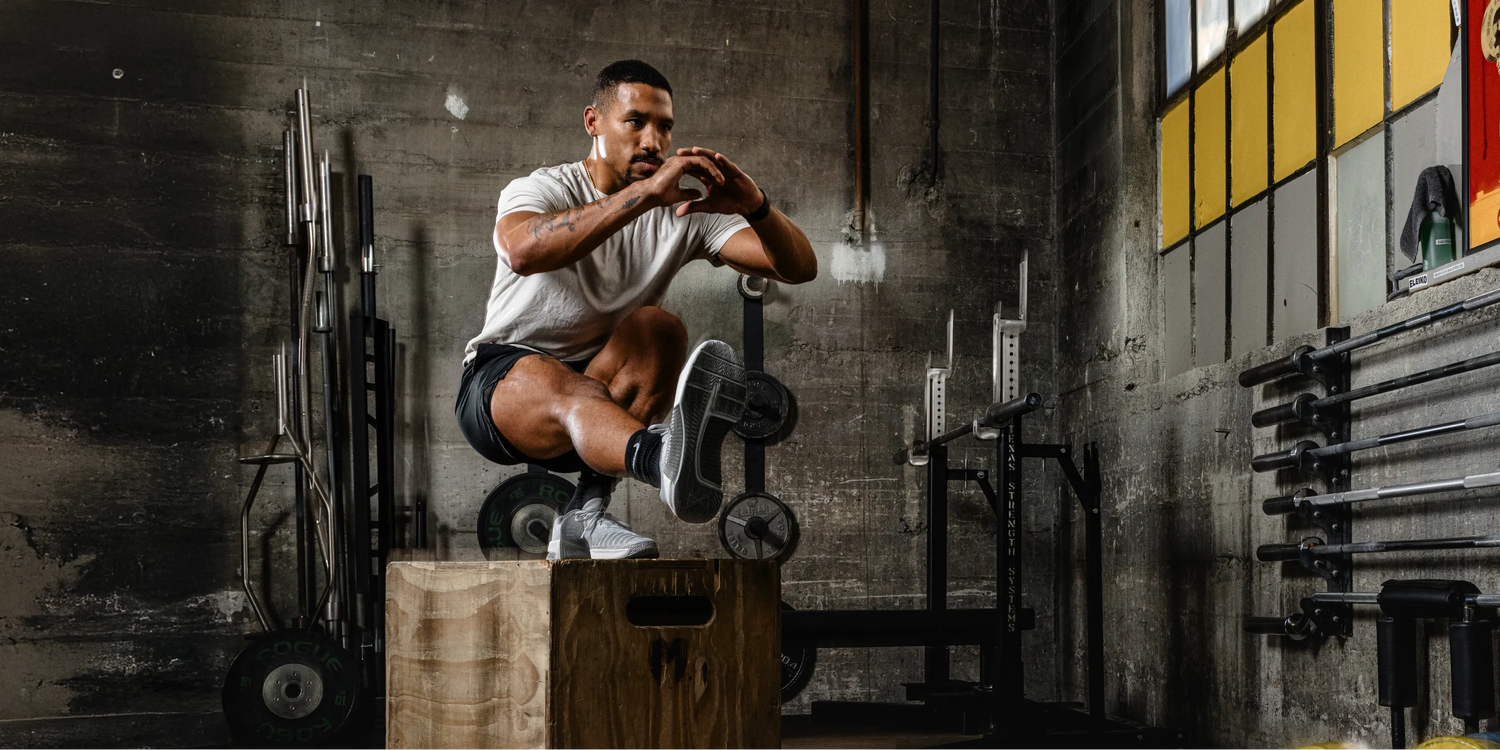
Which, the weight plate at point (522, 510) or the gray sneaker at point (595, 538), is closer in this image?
the gray sneaker at point (595, 538)

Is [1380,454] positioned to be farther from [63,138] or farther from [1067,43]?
[63,138]

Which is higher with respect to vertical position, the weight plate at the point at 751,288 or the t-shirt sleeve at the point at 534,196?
the weight plate at the point at 751,288

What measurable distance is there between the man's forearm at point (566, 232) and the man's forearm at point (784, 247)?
10.1 inches

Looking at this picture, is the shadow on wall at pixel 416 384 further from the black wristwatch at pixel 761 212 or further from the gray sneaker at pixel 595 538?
the black wristwatch at pixel 761 212

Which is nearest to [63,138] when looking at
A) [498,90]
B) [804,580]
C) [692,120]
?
[498,90]

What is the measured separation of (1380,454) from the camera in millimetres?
2895

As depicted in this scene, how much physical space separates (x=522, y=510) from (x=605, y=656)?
122 inches

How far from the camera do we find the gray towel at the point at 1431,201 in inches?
99.3

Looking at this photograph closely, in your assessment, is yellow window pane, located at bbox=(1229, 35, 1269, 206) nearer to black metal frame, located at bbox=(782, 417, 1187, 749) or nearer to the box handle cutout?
black metal frame, located at bbox=(782, 417, 1187, 749)

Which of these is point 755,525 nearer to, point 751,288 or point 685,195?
point 751,288

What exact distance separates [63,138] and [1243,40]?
14.4 feet

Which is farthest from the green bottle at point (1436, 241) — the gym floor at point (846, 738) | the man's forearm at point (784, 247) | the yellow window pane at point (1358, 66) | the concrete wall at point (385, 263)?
the concrete wall at point (385, 263)

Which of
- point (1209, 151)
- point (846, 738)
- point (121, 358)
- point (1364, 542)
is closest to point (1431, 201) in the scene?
point (1364, 542)

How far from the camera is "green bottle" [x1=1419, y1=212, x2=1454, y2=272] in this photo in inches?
100
